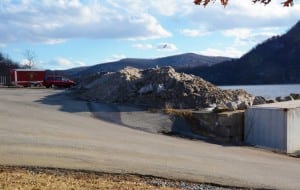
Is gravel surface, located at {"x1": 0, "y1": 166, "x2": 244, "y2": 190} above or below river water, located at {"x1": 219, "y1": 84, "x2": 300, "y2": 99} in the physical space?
below

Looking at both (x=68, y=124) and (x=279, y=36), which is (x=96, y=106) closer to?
(x=68, y=124)

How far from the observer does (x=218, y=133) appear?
2305 centimetres

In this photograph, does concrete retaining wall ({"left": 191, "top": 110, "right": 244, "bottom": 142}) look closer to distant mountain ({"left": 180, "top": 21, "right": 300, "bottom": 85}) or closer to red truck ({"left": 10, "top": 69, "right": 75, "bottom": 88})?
red truck ({"left": 10, "top": 69, "right": 75, "bottom": 88})

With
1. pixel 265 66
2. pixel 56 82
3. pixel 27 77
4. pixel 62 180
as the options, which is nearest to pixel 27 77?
pixel 27 77

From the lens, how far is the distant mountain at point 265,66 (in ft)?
387

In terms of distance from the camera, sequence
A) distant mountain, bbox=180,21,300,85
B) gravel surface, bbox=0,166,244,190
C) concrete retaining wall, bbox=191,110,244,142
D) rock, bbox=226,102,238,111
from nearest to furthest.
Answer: gravel surface, bbox=0,166,244,190, concrete retaining wall, bbox=191,110,244,142, rock, bbox=226,102,238,111, distant mountain, bbox=180,21,300,85

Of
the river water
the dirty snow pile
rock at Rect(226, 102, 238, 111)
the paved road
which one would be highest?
the dirty snow pile

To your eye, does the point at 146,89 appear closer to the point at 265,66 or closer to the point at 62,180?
the point at 62,180

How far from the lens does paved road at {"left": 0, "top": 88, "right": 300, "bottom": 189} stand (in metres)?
13.2

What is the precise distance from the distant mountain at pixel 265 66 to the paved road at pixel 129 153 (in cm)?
9413

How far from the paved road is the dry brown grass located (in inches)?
23.5

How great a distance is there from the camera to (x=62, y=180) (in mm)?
11031

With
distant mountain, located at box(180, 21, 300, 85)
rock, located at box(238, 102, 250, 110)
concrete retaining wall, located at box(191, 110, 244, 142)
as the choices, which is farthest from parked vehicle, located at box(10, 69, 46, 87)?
distant mountain, located at box(180, 21, 300, 85)

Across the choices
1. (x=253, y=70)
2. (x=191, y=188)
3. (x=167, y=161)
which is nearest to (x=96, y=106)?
(x=167, y=161)
